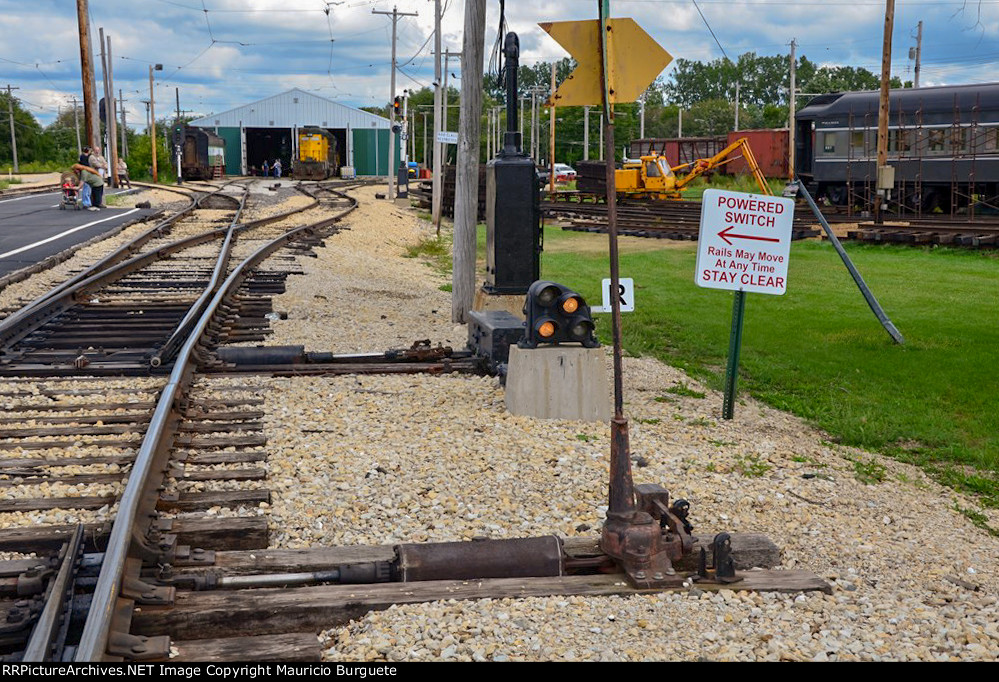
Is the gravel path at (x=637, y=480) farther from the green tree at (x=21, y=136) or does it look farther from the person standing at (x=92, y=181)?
the green tree at (x=21, y=136)

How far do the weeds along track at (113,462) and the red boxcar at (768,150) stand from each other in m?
44.6

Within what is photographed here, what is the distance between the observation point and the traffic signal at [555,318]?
295 inches

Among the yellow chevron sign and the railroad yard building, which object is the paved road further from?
the railroad yard building

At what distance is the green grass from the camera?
7.85m

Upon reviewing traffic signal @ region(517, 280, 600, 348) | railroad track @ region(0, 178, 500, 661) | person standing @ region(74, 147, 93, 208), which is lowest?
railroad track @ region(0, 178, 500, 661)

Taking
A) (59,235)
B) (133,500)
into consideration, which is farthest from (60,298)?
(59,235)

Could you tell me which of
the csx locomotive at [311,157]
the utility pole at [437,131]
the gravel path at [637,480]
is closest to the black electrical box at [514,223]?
the gravel path at [637,480]

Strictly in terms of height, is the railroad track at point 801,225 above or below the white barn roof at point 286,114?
below

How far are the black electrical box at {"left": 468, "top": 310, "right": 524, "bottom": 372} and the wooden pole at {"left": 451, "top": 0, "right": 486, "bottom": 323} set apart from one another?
2677mm

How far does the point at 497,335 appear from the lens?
8.78 m

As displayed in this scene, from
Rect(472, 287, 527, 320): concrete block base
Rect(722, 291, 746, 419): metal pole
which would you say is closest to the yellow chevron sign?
Rect(722, 291, 746, 419): metal pole

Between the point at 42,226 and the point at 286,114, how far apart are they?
6425 centimetres

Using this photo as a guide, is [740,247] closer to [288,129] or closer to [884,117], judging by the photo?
[884,117]

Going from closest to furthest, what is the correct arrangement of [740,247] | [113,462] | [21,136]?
[113,462], [740,247], [21,136]
